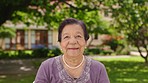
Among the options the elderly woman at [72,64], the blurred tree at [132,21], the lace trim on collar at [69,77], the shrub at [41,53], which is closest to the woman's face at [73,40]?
the elderly woman at [72,64]

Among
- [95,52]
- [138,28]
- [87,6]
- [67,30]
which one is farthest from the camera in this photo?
[95,52]

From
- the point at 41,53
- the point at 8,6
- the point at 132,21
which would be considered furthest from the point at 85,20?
the point at 41,53

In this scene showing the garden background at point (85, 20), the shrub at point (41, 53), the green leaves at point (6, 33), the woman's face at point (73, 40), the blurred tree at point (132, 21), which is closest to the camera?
the woman's face at point (73, 40)

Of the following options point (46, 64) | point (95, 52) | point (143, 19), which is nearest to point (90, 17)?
point (143, 19)

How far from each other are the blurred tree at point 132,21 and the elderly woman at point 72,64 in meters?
12.6

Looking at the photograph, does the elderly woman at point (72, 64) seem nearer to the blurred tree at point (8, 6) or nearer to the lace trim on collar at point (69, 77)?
the lace trim on collar at point (69, 77)

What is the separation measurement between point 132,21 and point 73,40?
1578cm

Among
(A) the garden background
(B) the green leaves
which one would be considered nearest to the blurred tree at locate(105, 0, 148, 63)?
(A) the garden background

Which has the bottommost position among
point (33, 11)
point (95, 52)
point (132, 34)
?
point (95, 52)

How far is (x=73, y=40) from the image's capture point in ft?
9.41

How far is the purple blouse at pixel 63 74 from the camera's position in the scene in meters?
2.95

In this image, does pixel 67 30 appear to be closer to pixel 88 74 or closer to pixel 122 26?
pixel 88 74

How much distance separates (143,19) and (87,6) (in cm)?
354

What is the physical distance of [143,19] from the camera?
17.8 metres
